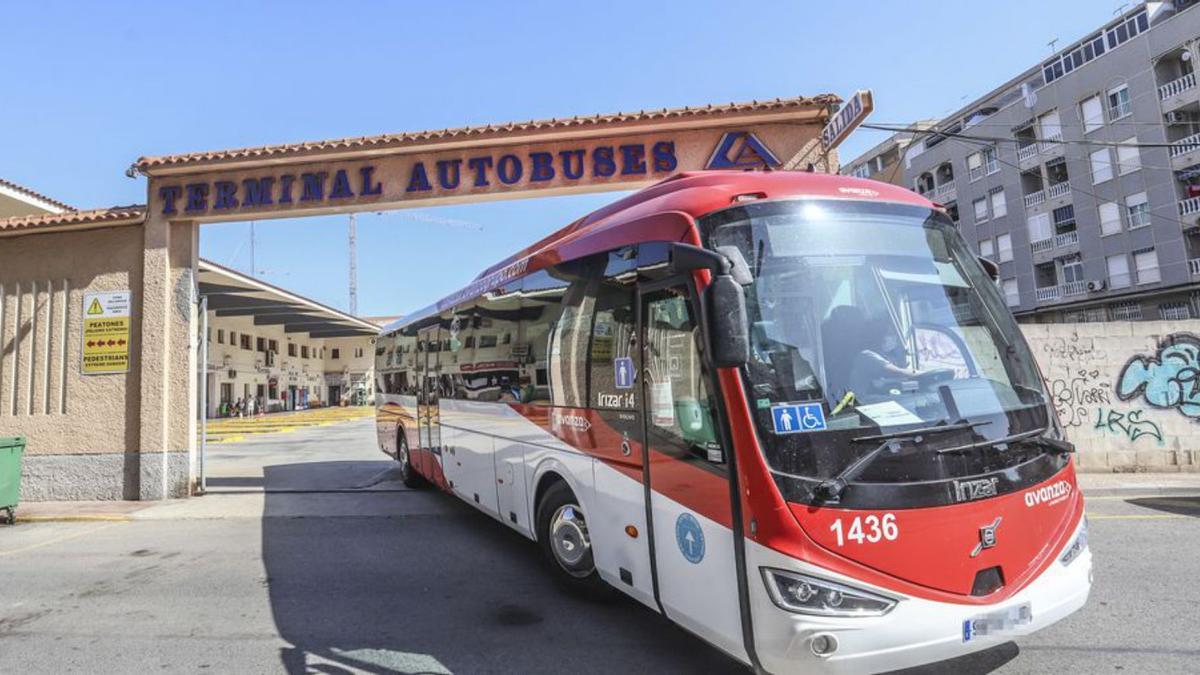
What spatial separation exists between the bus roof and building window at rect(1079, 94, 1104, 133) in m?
41.5

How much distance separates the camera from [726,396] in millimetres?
3111

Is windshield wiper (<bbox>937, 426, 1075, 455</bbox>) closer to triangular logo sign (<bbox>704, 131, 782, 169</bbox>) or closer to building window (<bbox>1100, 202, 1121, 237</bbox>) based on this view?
triangular logo sign (<bbox>704, 131, 782, 169</bbox>)

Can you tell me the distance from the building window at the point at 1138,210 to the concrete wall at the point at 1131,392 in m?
29.7

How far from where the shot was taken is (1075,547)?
10.9ft

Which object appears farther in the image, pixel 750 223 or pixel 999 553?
pixel 750 223

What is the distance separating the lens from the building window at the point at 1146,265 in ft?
107

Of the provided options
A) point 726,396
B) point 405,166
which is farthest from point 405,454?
point 726,396

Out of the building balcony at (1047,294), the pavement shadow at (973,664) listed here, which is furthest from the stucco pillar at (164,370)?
the building balcony at (1047,294)

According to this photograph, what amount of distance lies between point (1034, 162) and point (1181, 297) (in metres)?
12.0

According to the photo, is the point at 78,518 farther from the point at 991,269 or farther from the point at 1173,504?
the point at 1173,504

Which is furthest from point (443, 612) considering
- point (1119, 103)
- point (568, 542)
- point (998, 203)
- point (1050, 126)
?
point (998, 203)

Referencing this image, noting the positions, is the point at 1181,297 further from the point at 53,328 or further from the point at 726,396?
the point at 53,328

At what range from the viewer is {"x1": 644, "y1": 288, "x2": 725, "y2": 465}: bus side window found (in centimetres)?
331

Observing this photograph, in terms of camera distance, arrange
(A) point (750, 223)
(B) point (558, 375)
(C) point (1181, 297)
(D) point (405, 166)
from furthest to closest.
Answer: (C) point (1181, 297), (D) point (405, 166), (B) point (558, 375), (A) point (750, 223)
